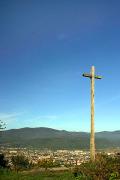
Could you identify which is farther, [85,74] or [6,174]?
[85,74]

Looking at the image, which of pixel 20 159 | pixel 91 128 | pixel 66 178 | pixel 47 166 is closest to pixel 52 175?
pixel 66 178

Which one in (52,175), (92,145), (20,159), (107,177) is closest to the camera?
(107,177)

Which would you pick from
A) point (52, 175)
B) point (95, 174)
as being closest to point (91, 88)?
point (52, 175)

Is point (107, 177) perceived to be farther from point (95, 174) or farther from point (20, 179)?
point (20, 179)

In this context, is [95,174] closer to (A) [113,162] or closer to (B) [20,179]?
(A) [113,162]

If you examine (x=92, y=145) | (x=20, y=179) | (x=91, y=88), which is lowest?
(x=20, y=179)

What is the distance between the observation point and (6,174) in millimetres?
25844

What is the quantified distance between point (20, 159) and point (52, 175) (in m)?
13.1

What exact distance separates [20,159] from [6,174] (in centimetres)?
1190

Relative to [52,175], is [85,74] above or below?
above

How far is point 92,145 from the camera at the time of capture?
2691 centimetres

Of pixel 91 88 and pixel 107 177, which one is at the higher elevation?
pixel 91 88

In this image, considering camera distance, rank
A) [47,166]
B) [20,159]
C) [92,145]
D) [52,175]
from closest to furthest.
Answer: [52,175], [92,145], [47,166], [20,159]

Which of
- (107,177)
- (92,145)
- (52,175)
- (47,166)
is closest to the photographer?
(107,177)
